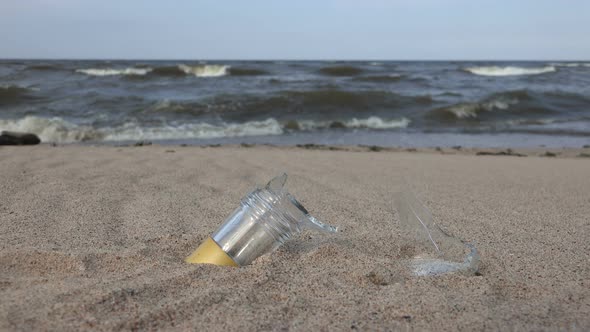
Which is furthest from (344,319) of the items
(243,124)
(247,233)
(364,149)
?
(243,124)

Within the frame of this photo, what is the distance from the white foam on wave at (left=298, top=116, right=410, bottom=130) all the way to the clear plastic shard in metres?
6.34

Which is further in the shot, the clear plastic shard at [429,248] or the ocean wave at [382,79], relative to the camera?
the ocean wave at [382,79]

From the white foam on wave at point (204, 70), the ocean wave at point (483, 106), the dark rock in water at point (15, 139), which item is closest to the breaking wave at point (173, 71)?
the white foam on wave at point (204, 70)

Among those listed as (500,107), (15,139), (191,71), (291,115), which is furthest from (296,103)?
(191,71)

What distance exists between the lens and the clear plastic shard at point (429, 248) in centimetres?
165

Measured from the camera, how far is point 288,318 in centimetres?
129

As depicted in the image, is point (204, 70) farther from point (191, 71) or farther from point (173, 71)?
point (173, 71)

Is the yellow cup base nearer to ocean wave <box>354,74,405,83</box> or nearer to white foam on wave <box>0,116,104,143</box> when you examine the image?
white foam on wave <box>0,116,104,143</box>

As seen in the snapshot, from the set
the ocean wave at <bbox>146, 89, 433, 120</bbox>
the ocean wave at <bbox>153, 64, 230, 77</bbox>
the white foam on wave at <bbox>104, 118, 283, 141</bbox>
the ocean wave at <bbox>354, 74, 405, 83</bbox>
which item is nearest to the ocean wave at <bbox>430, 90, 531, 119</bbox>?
the ocean wave at <bbox>146, 89, 433, 120</bbox>

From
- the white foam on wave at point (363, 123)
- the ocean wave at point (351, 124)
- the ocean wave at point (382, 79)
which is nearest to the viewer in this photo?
the ocean wave at point (351, 124)

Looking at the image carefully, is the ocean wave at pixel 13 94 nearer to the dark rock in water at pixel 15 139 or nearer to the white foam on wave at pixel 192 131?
the white foam on wave at pixel 192 131

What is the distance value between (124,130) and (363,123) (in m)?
3.83

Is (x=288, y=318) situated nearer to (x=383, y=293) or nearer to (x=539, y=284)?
(x=383, y=293)

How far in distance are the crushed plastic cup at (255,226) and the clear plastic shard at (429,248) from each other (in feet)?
1.15
